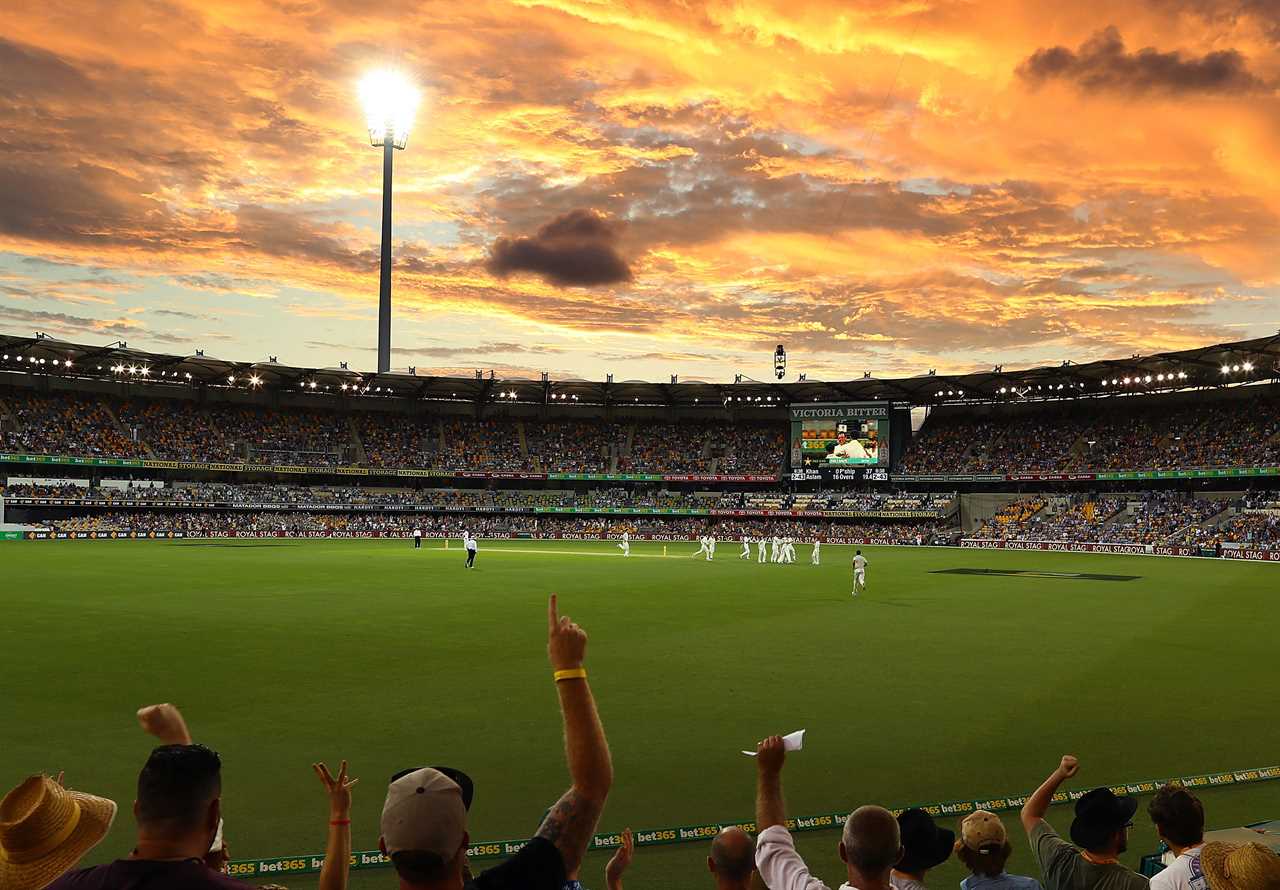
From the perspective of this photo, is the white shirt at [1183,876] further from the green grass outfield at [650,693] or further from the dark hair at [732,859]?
the green grass outfield at [650,693]

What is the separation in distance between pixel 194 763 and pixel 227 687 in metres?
11.9

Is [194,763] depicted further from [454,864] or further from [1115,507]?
[1115,507]

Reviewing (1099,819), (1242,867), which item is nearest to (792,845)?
(1242,867)

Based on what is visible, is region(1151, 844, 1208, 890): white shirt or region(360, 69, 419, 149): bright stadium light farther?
region(360, 69, 419, 149): bright stadium light

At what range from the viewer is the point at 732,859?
3.54 m

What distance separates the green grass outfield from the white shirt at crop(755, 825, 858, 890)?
3.65m

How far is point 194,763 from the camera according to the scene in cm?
286

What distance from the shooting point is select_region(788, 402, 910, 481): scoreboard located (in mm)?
76375

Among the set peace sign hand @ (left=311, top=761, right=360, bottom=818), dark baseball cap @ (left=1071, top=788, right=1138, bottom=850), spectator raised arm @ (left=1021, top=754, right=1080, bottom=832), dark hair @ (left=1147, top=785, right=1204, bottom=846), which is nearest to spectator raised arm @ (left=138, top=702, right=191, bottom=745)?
peace sign hand @ (left=311, top=761, right=360, bottom=818)

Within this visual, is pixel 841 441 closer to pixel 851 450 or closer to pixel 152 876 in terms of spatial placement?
pixel 851 450

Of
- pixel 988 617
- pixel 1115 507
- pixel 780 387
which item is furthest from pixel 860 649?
pixel 780 387

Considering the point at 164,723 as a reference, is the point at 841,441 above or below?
above

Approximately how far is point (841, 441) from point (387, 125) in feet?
138

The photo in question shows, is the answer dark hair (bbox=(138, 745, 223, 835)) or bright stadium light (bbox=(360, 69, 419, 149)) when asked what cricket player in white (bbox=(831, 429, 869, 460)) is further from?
dark hair (bbox=(138, 745, 223, 835))
